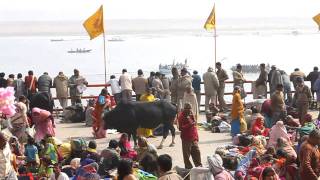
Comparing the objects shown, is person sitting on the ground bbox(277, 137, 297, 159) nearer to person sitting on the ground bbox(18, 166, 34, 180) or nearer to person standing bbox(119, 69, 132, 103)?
person sitting on the ground bbox(18, 166, 34, 180)

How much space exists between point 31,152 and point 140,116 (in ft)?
11.0

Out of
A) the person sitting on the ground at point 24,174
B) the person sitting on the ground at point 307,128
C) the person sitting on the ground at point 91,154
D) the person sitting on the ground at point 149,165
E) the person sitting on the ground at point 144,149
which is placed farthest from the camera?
the person sitting on the ground at point 307,128

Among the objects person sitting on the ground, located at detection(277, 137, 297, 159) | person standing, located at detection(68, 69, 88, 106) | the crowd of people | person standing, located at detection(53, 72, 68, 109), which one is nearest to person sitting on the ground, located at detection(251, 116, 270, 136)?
the crowd of people

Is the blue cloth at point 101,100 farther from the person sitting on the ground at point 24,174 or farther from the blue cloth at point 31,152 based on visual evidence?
the person sitting on the ground at point 24,174

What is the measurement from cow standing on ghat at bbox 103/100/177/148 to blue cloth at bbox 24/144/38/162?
9.31 ft

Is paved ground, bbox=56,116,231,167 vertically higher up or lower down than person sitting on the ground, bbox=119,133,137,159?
lower down

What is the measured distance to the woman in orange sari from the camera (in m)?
17.6

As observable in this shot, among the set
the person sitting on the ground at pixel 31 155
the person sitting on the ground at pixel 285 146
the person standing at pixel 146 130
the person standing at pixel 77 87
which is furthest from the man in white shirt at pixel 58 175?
the person standing at pixel 77 87

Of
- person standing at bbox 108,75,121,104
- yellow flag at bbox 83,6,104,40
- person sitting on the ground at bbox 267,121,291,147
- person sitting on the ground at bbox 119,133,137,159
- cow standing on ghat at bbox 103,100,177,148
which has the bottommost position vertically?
person sitting on the ground at bbox 119,133,137,159

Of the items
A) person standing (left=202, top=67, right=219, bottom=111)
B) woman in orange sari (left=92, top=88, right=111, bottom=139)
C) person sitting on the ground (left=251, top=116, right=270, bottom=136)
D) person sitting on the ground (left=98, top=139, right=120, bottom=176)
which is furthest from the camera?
person standing (left=202, top=67, right=219, bottom=111)

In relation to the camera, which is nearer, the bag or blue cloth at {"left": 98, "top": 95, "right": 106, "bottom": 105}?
the bag

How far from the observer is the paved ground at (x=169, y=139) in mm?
15789

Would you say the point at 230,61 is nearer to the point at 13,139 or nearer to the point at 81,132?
the point at 81,132

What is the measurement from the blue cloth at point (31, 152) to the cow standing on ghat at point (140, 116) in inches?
112
